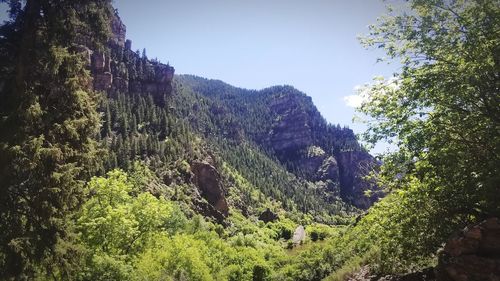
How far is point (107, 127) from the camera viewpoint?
137 m

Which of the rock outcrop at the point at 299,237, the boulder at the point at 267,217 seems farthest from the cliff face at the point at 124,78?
the rock outcrop at the point at 299,237

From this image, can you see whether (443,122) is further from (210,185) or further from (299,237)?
(210,185)

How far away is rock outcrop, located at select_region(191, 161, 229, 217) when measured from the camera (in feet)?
408

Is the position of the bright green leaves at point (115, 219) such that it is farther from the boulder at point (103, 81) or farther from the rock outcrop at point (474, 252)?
the boulder at point (103, 81)

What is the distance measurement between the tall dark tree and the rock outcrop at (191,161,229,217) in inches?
4198

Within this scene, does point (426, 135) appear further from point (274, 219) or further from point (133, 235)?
point (274, 219)

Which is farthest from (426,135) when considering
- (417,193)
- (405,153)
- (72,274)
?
(72,274)

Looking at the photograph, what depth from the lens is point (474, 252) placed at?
37.6ft

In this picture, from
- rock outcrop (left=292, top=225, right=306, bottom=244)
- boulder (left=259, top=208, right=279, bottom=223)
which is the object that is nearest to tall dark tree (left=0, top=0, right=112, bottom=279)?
rock outcrop (left=292, top=225, right=306, bottom=244)

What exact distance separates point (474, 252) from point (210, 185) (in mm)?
119526

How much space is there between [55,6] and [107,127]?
129m

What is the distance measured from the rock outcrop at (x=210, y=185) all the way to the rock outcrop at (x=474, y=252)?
11035 cm

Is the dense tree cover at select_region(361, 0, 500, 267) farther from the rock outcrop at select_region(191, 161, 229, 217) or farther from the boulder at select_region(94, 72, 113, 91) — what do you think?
the boulder at select_region(94, 72, 113, 91)

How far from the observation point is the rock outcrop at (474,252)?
11023 millimetres
